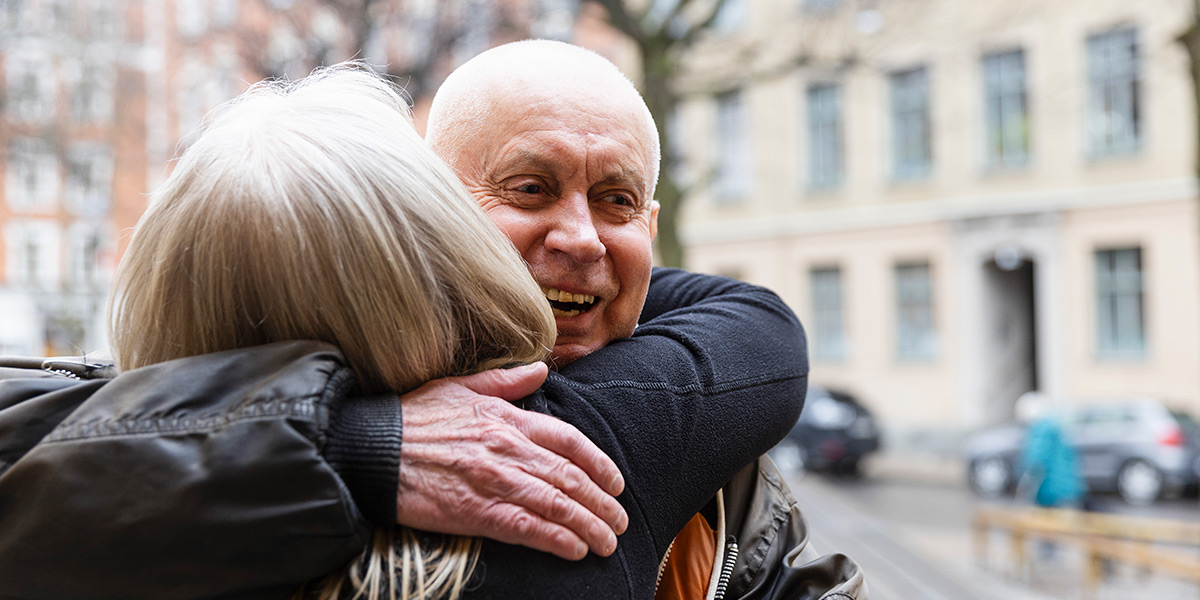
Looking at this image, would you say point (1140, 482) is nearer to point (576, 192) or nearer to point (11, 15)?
point (576, 192)

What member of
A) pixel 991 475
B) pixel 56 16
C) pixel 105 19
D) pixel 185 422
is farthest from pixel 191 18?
pixel 185 422

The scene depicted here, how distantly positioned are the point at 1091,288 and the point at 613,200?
1991cm

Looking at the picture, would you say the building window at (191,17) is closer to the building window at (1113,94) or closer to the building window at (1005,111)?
the building window at (1005,111)

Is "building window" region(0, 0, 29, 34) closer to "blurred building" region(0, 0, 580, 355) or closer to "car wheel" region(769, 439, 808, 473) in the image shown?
"blurred building" region(0, 0, 580, 355)

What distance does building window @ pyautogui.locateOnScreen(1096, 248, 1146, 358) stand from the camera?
18.5 m

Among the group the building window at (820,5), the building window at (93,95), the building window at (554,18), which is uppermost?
the building window at (93,95)

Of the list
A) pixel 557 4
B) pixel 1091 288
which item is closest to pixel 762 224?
pixel 1091 288

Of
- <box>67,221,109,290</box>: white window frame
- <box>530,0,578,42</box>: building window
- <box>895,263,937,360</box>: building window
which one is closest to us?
<box>530,0,578,42</box>: building window

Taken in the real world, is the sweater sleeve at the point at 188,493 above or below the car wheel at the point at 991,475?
above

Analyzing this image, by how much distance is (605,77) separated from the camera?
1.43 meters

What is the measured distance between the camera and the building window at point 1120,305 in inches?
730

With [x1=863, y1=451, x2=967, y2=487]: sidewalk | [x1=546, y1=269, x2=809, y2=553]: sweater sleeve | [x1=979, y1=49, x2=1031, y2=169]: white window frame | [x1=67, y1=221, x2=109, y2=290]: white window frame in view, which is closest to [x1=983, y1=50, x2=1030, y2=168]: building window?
[x1=979, y1=49, x2=1031, y2=169]: white window frame

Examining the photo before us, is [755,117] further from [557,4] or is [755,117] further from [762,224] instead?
[557,4]

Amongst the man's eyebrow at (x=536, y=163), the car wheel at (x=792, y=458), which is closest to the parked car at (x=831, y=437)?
the car wheel at (x=792, y=458)
